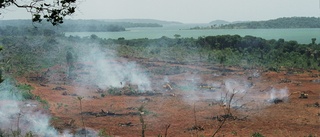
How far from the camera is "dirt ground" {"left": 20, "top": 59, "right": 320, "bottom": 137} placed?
15.6m

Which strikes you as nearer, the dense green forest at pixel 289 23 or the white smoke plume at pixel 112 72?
the white smoke plume at pixel 112 72

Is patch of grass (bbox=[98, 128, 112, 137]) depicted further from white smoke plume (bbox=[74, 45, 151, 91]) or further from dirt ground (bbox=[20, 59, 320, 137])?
white smoke plume (bbox=[74, 45, 151, 91])

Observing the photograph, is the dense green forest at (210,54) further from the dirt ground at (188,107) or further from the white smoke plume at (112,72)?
the dirt ground at (188,107)

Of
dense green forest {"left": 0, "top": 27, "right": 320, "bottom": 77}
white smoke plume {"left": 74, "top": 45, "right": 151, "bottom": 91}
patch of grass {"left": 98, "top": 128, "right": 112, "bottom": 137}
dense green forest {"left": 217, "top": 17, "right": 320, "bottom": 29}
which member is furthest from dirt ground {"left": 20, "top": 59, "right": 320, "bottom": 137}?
dense green forest {"left": 217, "top": 17, "right": 320, "bottom": 29}

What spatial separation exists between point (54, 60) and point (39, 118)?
25355 millimetres

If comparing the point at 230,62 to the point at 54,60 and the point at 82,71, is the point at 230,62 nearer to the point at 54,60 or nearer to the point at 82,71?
the point at 82,71

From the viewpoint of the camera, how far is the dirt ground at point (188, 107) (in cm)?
1563

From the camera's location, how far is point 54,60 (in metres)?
40.2

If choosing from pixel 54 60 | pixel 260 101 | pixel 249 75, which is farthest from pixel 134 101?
pixel 54 60

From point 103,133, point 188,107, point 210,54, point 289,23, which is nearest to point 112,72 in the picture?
point 188,107

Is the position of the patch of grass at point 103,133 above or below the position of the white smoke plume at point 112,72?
above

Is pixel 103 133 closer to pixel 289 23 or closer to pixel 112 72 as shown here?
pixel 112 72

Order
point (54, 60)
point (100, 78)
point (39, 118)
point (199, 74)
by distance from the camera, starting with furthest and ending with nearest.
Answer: point (54, 60) → point (199, 74) → point (100, 78) → point (39, 118)

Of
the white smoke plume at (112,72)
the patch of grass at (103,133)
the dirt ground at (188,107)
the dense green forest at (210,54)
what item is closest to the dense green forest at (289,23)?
the dense green forest at (210,54)
